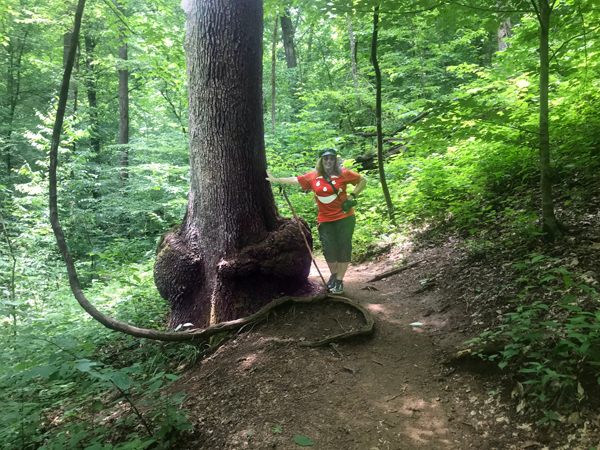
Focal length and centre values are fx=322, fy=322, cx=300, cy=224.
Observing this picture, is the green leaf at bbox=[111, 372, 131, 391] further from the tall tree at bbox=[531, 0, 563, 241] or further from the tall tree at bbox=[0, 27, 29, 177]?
the tall tree at bbox=[0, 27, 29, 177]

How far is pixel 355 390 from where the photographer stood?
2.63 metres

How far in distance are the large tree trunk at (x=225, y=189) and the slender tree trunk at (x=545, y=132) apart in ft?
8.82

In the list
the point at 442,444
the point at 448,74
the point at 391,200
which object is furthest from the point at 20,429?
the point at 448,74

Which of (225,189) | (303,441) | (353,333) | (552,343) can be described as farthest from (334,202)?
(303,441)

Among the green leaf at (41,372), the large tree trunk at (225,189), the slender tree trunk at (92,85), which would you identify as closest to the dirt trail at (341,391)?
the large tree trunk at (225,189)

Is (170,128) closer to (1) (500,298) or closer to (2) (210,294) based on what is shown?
(2) (210,294)

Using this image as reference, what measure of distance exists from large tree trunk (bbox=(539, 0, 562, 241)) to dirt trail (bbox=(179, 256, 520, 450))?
4.33 ft

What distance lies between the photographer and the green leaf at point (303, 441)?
2123mm

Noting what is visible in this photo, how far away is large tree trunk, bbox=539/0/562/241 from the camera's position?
126 inches

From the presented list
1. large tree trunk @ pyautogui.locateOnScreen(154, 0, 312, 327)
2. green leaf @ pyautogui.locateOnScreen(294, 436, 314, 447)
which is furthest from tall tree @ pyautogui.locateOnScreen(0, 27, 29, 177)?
green leaf @ pyautogui.locateOnScreen(294, 436, 314, 447)

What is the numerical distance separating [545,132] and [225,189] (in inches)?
137

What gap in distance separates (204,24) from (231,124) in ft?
3.94

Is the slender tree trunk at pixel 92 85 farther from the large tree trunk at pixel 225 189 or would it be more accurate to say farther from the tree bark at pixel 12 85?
the large tree trunk at pixel 225 189

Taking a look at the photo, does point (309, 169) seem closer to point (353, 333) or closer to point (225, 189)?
point (225, 189)
